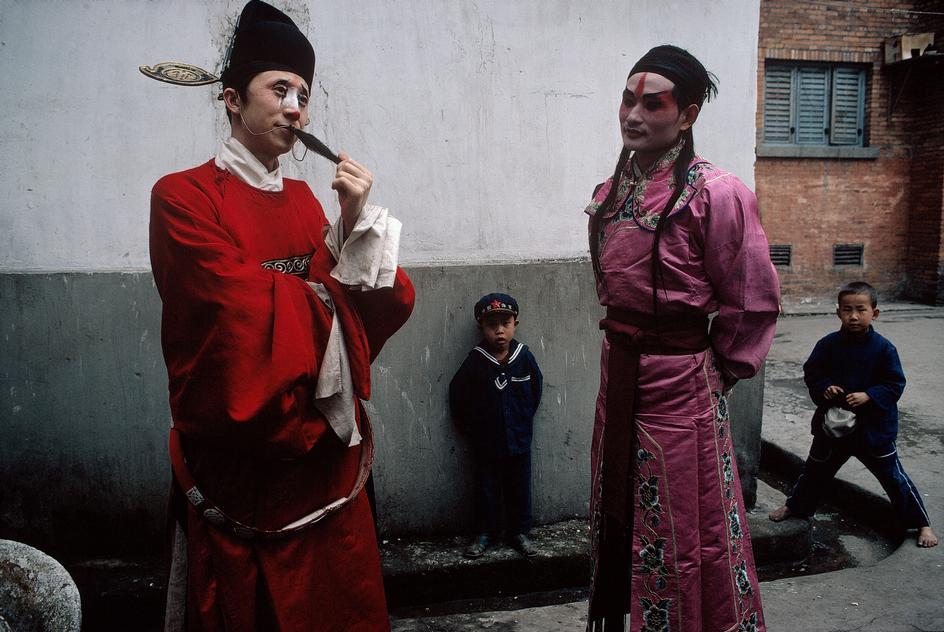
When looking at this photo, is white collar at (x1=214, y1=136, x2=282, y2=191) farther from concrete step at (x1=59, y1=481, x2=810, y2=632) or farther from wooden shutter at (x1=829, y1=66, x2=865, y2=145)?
wooden shutter at (x1=829, y1=66, x2=865, y2=145)

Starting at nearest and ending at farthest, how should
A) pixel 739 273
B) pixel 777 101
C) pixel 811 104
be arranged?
pixel 739 273, pixel 777 101, pixel 811 104

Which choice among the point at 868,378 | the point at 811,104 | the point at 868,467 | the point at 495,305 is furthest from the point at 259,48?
the point at 811,104

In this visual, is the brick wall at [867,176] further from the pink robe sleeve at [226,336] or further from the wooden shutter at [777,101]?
the pink robe sleeve at [226,336]

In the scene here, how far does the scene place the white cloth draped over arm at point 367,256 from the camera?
1881 millimetres

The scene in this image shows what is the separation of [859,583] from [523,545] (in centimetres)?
155

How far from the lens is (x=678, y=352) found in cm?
227

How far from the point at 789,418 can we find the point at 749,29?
325 cm

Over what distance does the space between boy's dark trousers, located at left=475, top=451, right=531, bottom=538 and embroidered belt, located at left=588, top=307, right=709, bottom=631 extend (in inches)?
45.8

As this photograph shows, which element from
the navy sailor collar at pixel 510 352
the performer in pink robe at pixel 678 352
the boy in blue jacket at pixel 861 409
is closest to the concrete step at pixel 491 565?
the boy in blue jacket at pixel 861 409

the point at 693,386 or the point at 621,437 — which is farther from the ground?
the point at 693,386

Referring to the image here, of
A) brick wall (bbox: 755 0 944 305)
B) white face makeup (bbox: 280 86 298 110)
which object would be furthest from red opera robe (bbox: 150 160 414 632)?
brick wall (bbox: 755 0 944 305)

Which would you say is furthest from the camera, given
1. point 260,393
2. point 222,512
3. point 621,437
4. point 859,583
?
point 859,583

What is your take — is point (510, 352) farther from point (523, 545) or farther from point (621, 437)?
point (621, 437)

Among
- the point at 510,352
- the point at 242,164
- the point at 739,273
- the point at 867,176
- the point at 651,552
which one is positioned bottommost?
the point at 651,552
